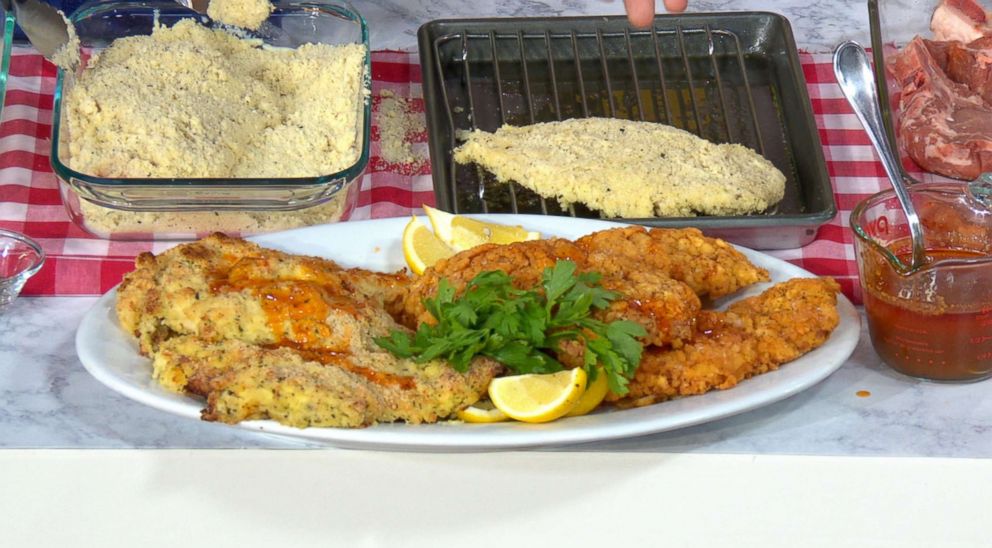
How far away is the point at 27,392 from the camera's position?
262cm

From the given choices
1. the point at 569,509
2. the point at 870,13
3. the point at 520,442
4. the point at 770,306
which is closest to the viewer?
the point at 520,442

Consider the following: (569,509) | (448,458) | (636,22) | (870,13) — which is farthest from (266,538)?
(870,13)

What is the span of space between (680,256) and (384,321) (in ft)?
2.22

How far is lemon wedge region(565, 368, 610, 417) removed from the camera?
2.30 m

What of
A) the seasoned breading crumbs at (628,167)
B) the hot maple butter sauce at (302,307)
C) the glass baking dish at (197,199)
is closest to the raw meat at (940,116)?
the seasoned breading crumbs at (628,167)

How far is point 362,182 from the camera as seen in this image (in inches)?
128

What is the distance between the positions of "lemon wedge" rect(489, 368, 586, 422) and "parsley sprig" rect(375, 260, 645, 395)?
36mm

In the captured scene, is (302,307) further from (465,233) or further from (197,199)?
(197,199)

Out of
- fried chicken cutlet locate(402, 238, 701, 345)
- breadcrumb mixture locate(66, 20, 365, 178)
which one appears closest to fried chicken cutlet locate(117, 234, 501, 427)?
fried chicken cutlet locate(402, 238, 701, 345)

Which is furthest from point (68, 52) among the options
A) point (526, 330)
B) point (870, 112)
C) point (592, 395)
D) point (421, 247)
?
point (870, 112)

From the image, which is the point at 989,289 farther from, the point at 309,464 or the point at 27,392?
the point at 27,392

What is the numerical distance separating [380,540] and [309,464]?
10.0 inches

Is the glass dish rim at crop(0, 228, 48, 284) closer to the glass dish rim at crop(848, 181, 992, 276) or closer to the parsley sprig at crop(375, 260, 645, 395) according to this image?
the parsley sprig at crop(375, 260, 645, 395)

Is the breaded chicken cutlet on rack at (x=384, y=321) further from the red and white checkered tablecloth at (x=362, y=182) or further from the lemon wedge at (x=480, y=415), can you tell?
the red and white checkered tablecloth at (x=362, y=182)
